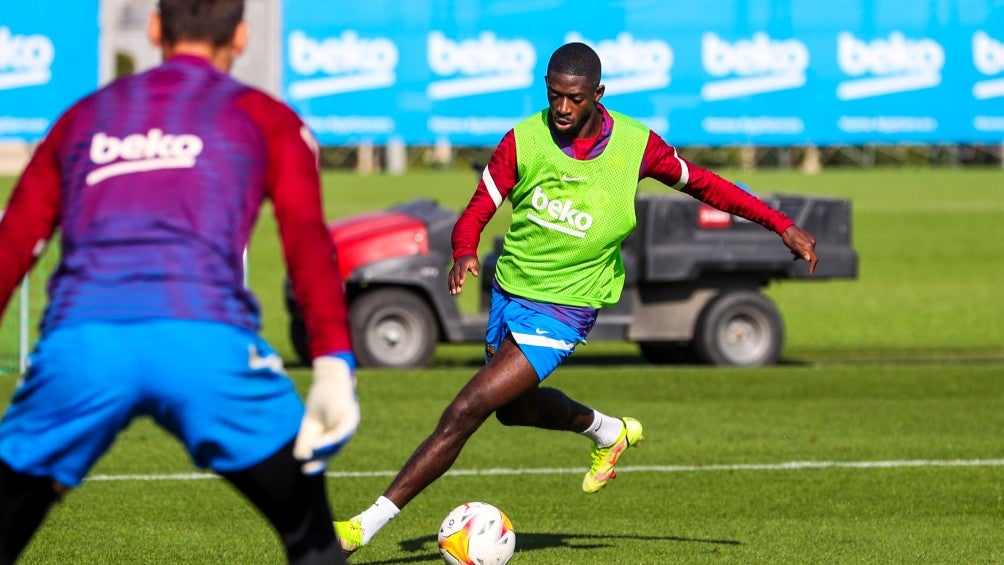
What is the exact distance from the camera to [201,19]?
4.34 m

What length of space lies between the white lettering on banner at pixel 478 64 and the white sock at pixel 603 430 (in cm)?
1539

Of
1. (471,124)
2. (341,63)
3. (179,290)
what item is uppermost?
(179,290)

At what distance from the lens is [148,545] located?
7.72 meters

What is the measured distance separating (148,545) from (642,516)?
2390 mm

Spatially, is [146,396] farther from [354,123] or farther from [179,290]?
[354,123]

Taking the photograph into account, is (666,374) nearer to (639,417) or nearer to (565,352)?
(639,417)

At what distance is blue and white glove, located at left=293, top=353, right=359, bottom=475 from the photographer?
13.6 ft

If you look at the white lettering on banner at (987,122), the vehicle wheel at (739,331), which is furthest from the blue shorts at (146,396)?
the white lettering on banner at (987,122)

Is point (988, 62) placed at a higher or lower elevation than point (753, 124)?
higher

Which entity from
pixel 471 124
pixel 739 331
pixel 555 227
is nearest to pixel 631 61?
pixel 471 124

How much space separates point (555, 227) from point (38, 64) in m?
15.9

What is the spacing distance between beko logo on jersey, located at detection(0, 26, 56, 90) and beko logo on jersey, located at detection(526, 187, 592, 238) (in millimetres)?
15749

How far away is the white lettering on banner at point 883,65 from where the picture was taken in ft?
79.2

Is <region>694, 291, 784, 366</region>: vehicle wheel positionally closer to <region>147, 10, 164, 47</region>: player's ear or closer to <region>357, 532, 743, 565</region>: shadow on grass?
<region>357, 532, 743, 565</region>: shadow on grass
